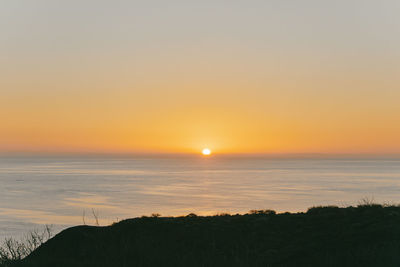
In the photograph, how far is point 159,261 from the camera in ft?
37.4

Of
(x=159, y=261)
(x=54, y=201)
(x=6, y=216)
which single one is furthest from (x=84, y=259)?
(x=54, y=201)

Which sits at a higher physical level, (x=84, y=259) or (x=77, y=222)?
(x=84, y=259)

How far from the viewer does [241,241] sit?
13.8 metres

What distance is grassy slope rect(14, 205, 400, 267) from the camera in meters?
11.4

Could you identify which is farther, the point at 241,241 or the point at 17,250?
the point at 241,241

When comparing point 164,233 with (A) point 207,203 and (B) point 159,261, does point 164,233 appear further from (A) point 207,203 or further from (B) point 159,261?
(A) point 207,203

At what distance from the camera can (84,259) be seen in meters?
12.4

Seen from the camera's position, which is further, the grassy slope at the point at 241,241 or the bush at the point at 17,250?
the bush at the point at 17,250

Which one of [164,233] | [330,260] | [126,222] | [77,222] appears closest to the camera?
[330,260]

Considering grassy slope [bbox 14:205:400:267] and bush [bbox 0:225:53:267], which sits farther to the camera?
bush [bbox 0:225:53:267]

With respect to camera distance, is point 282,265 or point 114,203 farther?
point 114,203

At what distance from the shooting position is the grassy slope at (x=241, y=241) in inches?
447

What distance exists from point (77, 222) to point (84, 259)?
49764mm

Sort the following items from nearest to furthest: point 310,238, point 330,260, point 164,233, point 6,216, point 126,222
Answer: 1. point 330,260
2. point 310,238
3. point 164,233
4. point 126,222
5. point 6,216
